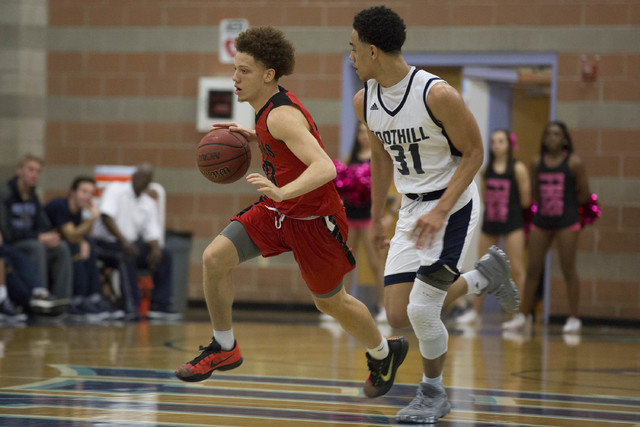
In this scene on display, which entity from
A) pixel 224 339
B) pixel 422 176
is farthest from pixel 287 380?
pixel 422 176

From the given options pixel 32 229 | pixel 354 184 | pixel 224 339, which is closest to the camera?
pixel 224 339

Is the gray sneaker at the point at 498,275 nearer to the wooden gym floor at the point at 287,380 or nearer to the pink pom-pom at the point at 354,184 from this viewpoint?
the wooden gym floor at the point at 287,380

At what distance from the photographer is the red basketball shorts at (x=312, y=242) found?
4621 mm

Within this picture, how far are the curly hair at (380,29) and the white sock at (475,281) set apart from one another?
1175 millimetres

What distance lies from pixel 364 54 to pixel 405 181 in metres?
0.61

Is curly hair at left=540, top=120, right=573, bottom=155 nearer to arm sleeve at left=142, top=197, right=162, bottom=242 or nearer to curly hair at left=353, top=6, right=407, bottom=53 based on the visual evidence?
arm sleeve at left=142, top=197, right=162, bottom=242

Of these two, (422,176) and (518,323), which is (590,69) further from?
(422,176)

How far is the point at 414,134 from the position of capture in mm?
4496

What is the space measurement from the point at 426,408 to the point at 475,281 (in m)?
0.75

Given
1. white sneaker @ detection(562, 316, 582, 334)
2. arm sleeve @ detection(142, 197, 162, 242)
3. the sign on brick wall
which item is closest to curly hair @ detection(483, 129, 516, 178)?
white sneaker @ detection(562, 316, 582, 334)

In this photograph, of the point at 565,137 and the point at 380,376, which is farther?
the point at 565,137

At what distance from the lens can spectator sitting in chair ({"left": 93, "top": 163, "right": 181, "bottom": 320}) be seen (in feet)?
32.0

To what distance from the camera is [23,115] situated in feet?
39.2

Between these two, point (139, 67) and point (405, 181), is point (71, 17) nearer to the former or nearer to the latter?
point (139, 67)
